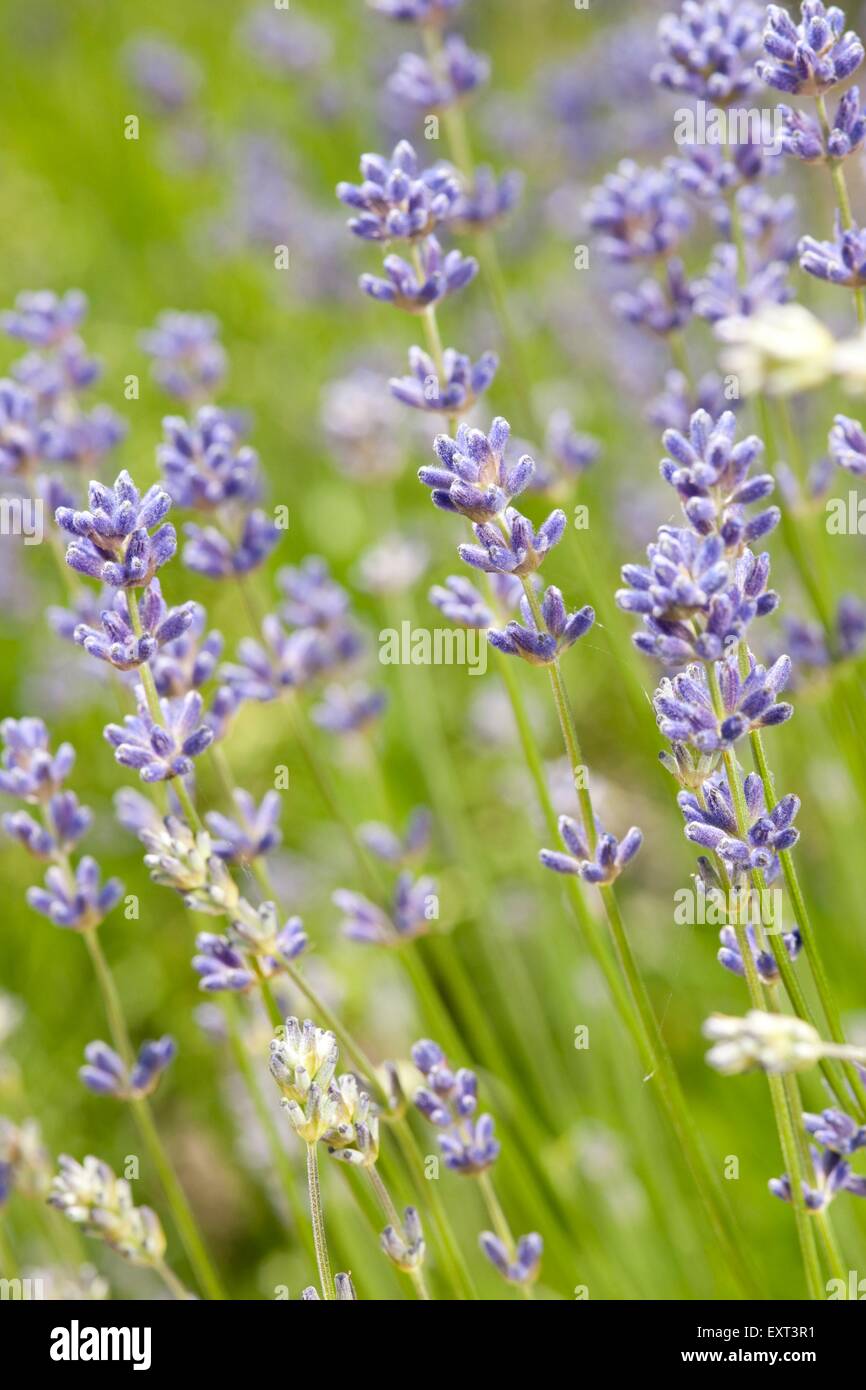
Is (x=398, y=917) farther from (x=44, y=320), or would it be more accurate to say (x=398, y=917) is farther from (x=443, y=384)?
(x=44, y=320)

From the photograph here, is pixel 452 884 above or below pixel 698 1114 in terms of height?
Result: above

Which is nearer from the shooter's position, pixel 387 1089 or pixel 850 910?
pixel 387 1089

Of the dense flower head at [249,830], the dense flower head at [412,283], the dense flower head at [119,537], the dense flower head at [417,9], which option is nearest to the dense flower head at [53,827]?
the dense flower head at [249,830]

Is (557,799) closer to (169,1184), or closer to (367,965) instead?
(367,965)
